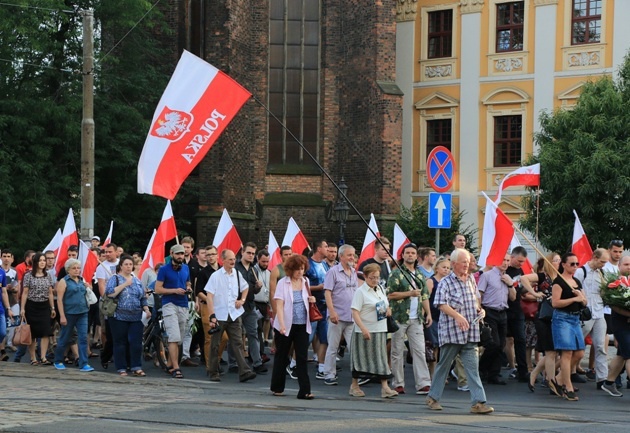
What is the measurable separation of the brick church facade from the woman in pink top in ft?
78.9

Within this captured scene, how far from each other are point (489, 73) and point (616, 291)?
89.6 feet

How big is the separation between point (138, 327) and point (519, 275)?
5376 mm

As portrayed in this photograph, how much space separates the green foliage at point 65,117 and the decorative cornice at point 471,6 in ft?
34.2

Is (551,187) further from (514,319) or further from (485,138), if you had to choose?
(514,319)

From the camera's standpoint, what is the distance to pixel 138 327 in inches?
684

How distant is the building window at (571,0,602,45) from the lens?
130 feet

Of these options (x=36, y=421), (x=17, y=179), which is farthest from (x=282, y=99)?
(x=36, y=421)

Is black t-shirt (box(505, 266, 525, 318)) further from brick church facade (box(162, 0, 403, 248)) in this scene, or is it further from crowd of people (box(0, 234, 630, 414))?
brick church facade (box(162, 0, 403, 248))

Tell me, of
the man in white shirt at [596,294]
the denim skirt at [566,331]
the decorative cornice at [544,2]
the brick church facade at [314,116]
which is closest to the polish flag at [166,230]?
the man in white shirt at [596,294]

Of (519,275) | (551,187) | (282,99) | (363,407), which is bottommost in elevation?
(363,407)

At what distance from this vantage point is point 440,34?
43000mm

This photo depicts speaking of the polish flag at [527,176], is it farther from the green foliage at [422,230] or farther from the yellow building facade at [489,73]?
the yellow building facade at [489,73]

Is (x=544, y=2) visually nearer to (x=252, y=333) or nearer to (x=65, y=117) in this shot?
(x=65, y=117)

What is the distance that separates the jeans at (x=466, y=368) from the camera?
41.3 ft
